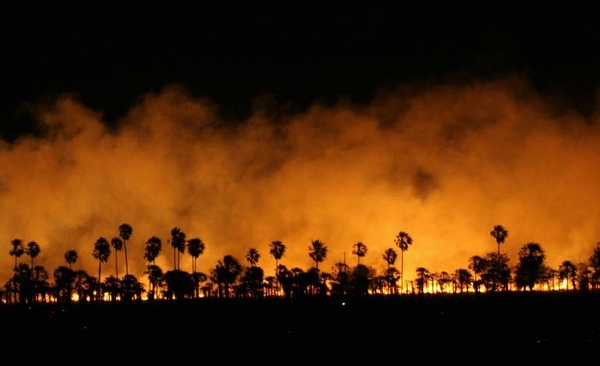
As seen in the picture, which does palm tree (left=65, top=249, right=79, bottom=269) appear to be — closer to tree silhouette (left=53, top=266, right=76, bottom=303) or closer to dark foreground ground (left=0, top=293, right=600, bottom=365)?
tree silhouette (left=53, top=266, right=76, bottom=303)

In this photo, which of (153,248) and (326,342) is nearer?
(326,342)

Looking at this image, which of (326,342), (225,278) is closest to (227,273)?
(225,278)

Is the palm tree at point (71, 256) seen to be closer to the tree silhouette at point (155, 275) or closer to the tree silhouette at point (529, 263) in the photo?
the tree silhouette at point (155, 275)

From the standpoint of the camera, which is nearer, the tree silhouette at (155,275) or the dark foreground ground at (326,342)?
the dark foreground ground at (326,342)

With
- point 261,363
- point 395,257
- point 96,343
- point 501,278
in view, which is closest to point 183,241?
point 395,257

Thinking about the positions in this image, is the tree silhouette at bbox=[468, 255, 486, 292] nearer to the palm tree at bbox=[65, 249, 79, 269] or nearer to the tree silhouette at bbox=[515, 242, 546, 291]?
the tree silhouette at bbox=[515, 242, 546, 291]

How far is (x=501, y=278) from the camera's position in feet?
593

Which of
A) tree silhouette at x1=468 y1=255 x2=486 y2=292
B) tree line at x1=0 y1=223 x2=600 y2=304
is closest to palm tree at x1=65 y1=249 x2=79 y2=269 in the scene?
tree line at x1=0 y1=223 x2=600 y2=304

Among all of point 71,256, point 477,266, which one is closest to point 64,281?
point 71,256

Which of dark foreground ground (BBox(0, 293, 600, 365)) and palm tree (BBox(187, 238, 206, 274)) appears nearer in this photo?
dark foreground ground (BBox(0, 293, 600, 365))

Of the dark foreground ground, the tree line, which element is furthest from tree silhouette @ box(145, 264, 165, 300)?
the dark foreground ground

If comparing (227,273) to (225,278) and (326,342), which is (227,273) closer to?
(225,278)

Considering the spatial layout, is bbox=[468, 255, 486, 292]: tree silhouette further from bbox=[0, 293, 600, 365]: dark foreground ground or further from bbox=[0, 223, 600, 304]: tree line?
bbox=[0, 293, 600, 365]: dark foreground ground

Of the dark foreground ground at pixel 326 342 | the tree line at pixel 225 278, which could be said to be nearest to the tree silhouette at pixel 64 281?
the tree line at pixel 225 278
